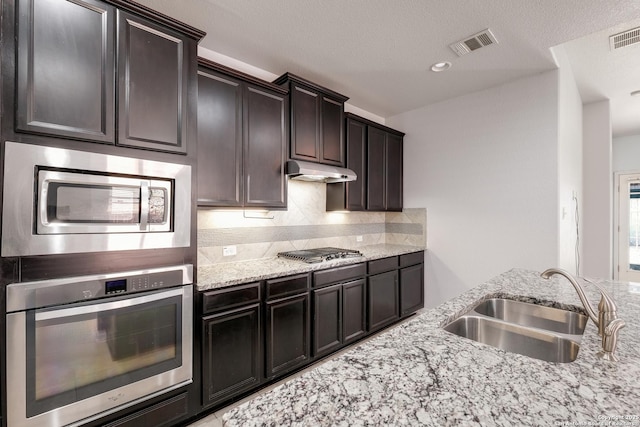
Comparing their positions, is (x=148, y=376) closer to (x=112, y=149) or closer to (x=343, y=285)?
(x=112, y=149)

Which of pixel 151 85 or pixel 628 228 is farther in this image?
pixel 628 228

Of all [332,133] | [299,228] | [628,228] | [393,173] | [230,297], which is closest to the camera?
[230,297]

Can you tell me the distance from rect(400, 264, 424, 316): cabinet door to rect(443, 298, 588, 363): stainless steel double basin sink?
1.96 m

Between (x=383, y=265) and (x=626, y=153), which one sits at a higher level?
(x=626, y=153)

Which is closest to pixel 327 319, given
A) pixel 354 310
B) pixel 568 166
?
pixel 354 310

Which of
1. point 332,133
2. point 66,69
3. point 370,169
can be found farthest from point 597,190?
point 66,69

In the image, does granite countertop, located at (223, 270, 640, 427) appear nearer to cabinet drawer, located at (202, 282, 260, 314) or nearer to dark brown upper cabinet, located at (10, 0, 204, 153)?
cabinet drawer, located at (202, 282, 260, 314)

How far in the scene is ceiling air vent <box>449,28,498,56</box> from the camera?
7.26 ft

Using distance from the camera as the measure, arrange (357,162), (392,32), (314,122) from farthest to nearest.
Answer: (357,162)
(314,122)
(392,32)

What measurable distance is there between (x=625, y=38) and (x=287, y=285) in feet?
12.4

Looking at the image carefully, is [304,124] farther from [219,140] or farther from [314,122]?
[219,140]

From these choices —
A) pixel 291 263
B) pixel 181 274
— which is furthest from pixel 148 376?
pixel 291 263

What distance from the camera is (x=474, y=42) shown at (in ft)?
7.61

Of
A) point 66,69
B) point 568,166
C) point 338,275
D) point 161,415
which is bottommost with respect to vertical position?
point 161,415
